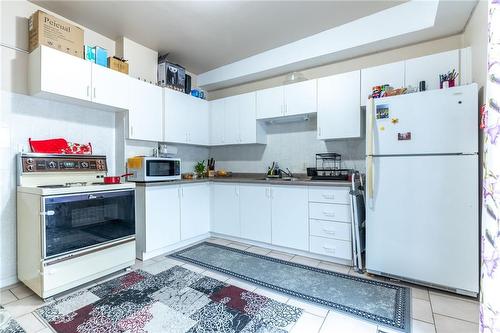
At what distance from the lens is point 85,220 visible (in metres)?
2.11

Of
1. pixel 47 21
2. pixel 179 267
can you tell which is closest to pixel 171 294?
pixel 179 267

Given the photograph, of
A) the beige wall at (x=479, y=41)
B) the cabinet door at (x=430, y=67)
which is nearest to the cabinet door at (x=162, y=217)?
the cabinet door at (x=430, y=67)

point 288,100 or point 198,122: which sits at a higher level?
point 288,100

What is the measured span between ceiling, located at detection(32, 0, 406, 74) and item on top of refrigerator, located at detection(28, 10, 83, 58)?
9.8 inches

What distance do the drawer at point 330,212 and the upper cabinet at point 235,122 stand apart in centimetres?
135

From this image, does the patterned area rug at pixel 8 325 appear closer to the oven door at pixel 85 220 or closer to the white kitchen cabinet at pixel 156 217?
the oven door at pixel 85 220

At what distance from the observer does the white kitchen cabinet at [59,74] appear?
6.88 feet

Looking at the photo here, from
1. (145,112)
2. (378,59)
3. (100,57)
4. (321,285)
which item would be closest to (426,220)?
(321,285)

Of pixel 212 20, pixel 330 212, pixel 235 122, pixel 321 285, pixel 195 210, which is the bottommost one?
pixel 321 285

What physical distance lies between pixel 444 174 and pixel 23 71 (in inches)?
152

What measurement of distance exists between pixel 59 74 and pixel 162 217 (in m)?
1.77

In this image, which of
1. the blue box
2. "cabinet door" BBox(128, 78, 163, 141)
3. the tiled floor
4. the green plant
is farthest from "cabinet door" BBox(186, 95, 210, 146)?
the tiled floor

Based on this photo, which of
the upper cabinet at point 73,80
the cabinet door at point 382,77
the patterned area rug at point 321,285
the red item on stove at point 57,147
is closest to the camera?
the patterned area rug at point 321,285

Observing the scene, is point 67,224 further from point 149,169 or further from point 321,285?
point 321,285
